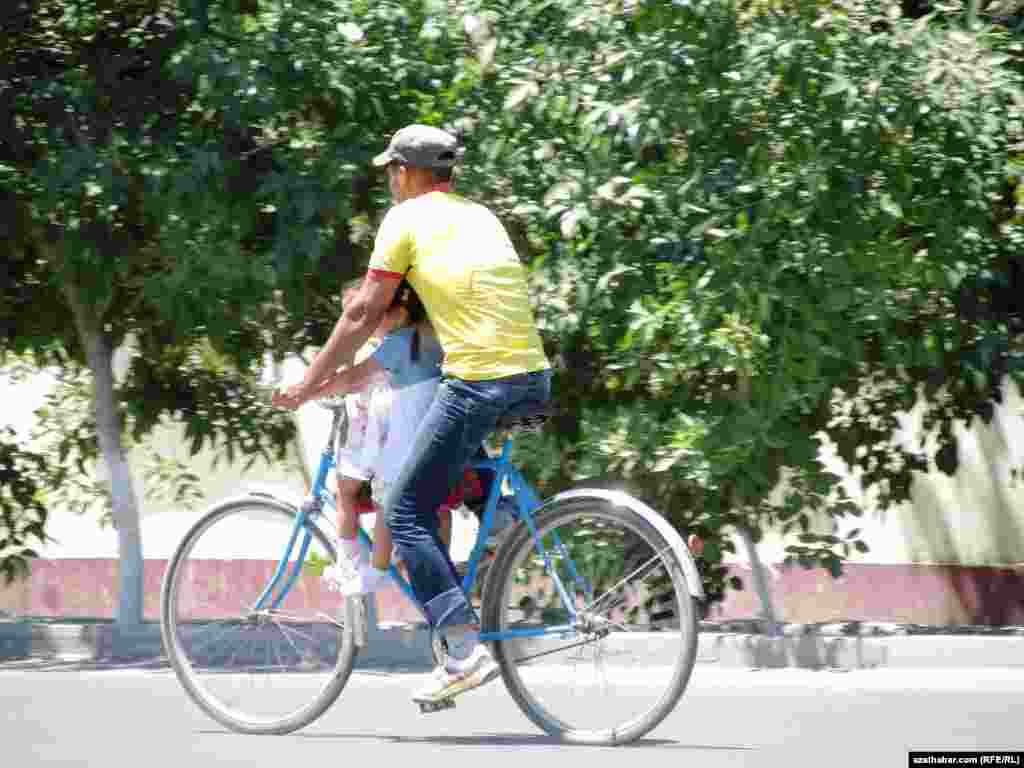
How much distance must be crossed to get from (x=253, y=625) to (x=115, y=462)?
160 inches

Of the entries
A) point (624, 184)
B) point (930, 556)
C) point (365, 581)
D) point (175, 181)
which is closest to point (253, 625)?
point (365, 581)

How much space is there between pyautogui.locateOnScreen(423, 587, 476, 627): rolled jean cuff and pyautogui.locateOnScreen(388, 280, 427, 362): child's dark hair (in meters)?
0.79

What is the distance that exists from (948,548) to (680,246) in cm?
444

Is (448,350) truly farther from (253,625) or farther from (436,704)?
(253,625)

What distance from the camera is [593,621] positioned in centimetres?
608

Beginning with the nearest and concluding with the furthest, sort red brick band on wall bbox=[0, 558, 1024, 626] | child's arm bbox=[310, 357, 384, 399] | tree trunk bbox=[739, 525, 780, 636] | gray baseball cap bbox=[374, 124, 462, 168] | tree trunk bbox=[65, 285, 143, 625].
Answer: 1. gray baseball cap bbox=[374, 124, 462, 168]
2. child's arm bbox=[310, 357, 384, 399]
3. tree trunk bbox=[739, 525, 780, 636]
4. tree trunk bbox=[65, 285, 143, 625]
5. red brick band on wall bbox=[0, 558, 1024, 626]

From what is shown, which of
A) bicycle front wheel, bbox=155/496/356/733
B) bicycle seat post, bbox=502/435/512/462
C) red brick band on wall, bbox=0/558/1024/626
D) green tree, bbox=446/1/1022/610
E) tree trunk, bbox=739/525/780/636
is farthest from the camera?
red brick band on wall, bbox=0/558/1024/626

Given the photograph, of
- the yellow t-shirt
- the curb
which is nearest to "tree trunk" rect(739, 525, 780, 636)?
the curb

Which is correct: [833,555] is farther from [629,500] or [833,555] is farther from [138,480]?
[138,480]

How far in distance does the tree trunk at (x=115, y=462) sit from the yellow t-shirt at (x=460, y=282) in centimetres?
472

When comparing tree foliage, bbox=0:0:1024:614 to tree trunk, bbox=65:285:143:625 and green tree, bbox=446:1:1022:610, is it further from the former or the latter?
tree trunk, bbox=65:285:143:625

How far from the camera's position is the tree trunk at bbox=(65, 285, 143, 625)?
10250 millimetres

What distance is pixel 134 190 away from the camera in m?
9.84

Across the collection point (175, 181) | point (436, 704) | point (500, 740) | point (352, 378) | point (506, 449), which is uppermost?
point (175, 181)
